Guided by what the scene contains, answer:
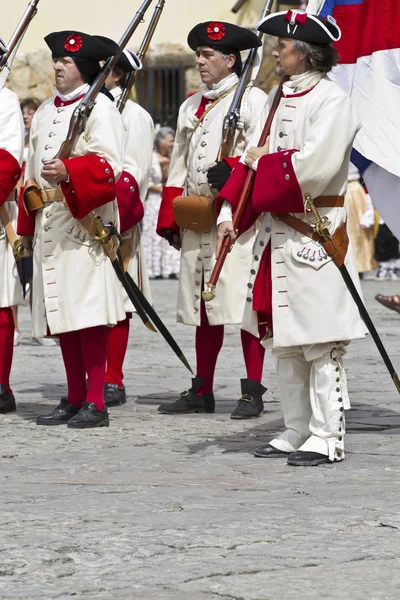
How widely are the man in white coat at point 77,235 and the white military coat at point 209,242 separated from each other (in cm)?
59

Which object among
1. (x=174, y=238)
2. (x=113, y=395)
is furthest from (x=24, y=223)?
(x=113, y=395)

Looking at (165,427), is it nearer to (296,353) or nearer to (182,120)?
(296,353)

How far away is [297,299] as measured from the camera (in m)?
5.49

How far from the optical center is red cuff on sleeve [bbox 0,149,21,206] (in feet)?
22.2

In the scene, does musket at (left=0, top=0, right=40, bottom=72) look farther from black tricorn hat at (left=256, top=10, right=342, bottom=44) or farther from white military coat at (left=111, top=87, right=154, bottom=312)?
black tricorn hat at (left=256, top=10, right=342, bottom=44)

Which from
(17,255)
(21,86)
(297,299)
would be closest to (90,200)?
(17,255)

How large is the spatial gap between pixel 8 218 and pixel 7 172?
34cm

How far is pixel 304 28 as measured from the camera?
18.0 feet

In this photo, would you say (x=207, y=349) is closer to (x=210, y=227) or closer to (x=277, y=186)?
(x=210, y=227)

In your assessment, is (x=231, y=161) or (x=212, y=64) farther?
(x=212, y=64)

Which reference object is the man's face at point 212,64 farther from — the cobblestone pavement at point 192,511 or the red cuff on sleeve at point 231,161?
the cobblestone pavement at point 192,511

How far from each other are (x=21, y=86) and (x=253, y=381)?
14932 millimetres

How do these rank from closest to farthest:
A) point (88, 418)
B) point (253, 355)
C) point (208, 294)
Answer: point (208, 294), point (88, 418), point (253, 355)

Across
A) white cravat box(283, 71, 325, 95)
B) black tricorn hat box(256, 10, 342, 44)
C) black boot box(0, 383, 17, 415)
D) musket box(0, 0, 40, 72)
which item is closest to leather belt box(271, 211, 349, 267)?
white cravat box(283, 71, 325, 95)
